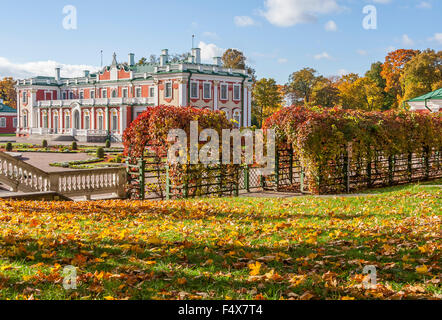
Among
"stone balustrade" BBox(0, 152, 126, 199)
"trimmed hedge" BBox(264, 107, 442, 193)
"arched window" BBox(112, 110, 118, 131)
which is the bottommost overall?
"stone balustrade" BBox(0, 152, 126, 199)

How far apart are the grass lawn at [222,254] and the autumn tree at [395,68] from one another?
62.6 metres

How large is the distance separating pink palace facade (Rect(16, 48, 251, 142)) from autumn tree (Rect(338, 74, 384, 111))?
1362 centimetres

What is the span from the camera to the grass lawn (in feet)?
13.7

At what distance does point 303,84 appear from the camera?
70562mm

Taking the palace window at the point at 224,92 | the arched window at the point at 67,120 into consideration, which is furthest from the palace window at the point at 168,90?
the arched window at the point at 67,120

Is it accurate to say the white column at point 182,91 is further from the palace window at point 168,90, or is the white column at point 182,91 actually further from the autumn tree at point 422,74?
the autumn tree at point 422,74

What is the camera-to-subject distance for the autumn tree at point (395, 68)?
6675cm

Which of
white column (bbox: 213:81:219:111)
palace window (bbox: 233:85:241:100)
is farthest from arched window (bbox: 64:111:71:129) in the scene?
palace window (bbox: 233:85:241:100)

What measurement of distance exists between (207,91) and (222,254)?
50505 millimetres

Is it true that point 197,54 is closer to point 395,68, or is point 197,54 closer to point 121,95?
point 121,95

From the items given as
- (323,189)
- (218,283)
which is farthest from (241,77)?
(218,283)

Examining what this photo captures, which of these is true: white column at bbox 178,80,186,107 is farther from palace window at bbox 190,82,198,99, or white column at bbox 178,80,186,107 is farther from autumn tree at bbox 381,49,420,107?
autumn tree at bbox 381,49,420,107
